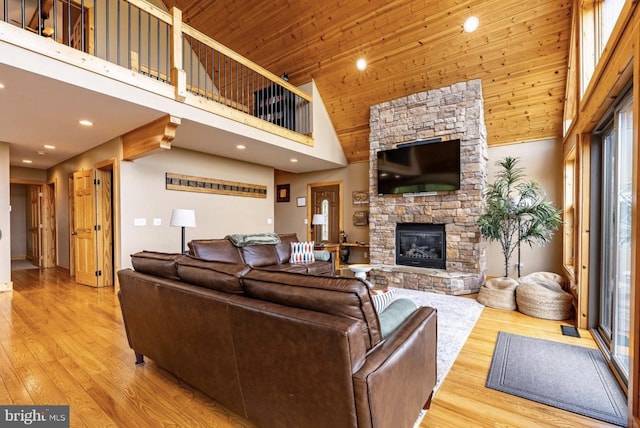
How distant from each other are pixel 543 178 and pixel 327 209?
435 centimetres

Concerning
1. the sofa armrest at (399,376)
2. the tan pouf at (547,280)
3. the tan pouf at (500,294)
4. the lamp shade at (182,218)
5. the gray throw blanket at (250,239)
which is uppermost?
the lamp shade at (182,218)

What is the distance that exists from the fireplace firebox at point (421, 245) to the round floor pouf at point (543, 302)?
151 cm

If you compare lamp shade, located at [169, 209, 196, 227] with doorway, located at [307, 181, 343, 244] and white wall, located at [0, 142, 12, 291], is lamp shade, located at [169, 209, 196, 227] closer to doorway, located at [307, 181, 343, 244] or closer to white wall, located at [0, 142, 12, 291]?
white wall, located at [0, 142, 12, 291]

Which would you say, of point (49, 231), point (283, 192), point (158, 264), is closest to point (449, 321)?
point (158, 264)

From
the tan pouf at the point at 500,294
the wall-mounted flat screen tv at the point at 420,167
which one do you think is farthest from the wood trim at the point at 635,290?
the wall-mounted flat screen tv at the point at 420,167

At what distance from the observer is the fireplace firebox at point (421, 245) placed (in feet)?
16.6

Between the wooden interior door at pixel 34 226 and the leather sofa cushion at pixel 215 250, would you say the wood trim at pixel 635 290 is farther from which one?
the wooden interior door at pixel 34 226

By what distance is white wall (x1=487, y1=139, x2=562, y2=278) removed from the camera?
15.7ft

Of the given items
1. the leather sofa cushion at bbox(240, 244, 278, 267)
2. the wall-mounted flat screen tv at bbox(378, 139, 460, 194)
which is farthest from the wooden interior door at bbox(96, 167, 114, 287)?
the wall-mounted flat screen tv at bbox(378, 139, 460, 194)

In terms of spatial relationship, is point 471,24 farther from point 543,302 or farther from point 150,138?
point 150,138

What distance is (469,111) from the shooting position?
183 inches

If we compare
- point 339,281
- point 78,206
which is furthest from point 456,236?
point 78,206

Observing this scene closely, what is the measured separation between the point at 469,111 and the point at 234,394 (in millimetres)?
4928

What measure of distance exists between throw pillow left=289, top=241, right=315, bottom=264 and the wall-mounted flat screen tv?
1911 millimetres
